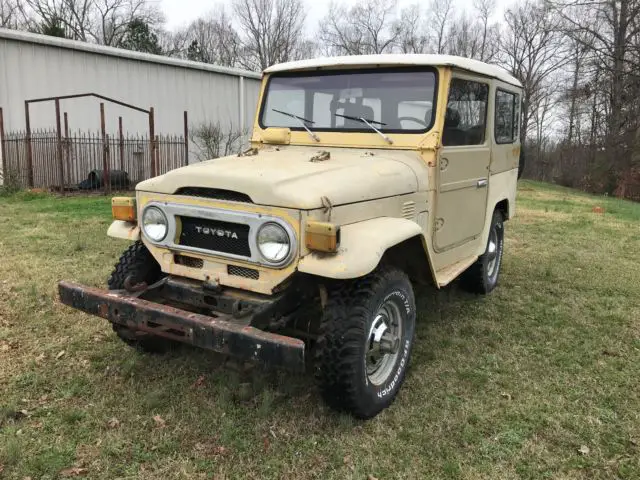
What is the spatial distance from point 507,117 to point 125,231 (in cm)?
378

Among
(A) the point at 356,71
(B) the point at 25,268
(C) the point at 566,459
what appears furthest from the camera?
(B) the point at 25,268

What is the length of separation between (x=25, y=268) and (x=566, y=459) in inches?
223

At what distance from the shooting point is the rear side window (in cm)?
500

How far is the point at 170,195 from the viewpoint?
3.28m

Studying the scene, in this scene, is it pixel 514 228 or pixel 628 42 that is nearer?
pixel 514 228

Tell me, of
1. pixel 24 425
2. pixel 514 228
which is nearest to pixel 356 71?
pixel 24 425

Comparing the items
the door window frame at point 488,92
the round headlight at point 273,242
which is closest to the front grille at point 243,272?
the round headlight at point 273,242

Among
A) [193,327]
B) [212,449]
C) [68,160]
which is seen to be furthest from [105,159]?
[212,449]

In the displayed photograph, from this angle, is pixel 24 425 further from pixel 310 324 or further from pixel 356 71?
pixel 356 71

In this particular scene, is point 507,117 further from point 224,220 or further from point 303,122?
point 224,220

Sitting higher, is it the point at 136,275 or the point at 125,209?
the point at 125,209

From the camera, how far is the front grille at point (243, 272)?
3076 millimetres

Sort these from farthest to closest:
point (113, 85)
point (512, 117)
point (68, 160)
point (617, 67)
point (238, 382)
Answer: point (617, 67)
point (113, 85)
point (68, 160)
point (512, 117)
point (238, 382)

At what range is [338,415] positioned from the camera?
3209 millimetres
